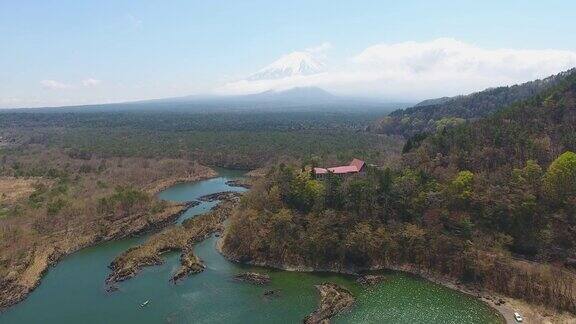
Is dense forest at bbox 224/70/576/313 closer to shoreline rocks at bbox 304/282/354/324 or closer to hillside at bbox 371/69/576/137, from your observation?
shoreline rocks at bbox 304/282/354/324

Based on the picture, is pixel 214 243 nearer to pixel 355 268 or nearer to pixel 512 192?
pixel 355 268

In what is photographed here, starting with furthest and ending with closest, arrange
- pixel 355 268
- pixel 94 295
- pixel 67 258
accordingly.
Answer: pixel 67 258, pixel 355 268, pixel 94 295

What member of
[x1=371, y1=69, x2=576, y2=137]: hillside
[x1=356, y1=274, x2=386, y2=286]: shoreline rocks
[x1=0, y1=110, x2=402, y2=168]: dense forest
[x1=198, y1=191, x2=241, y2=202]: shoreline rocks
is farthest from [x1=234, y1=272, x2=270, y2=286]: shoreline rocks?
[x1=371, y1=69, x2=576, y2=137]: hillside

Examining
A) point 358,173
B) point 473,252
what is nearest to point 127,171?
point 358,173

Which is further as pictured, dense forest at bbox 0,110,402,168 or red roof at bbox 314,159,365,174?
dense forest at bbox 0,110,402,168

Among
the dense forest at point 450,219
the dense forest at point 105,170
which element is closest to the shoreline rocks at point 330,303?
the dense forest at point 450,219

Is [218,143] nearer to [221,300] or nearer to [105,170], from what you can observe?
[105,170]
